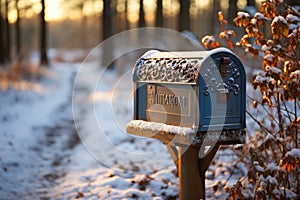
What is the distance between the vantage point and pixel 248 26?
439 centimetres

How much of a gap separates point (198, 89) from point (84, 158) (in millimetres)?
4235

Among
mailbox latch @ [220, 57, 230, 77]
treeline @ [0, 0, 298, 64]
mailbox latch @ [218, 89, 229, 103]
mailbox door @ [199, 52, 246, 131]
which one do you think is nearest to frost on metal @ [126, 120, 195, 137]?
mailbox door @ [199, 52, 246, 131]

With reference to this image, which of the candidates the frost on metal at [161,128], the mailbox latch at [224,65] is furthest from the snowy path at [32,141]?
the mailbox latch at [224,65]

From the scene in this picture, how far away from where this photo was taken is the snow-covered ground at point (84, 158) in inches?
227

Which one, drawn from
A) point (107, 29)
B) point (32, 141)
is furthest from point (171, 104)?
point (107, 29)

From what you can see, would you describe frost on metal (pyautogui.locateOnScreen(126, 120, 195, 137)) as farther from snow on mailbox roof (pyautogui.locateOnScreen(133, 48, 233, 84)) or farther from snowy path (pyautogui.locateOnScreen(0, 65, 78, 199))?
snowy path (pyautogui.locateOnScreen(0, 65, 78, 199))

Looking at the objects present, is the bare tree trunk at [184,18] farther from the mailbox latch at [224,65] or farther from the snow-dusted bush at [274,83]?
the mailbox latch at [224,65]

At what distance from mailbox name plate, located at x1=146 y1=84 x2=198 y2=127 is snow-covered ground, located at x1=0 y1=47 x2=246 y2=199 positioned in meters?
1.21

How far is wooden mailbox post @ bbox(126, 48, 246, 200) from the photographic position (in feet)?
12.6

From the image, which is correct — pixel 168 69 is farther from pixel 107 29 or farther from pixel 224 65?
pixel 107 29

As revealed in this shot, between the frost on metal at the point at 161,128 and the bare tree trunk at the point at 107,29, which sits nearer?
the frost on metal at the point at 161,128

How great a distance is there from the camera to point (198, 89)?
12.4 ft

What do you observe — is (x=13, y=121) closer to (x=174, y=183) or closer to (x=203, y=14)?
(x=174, y=183)

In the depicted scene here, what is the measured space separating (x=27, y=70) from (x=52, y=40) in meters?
45.0
